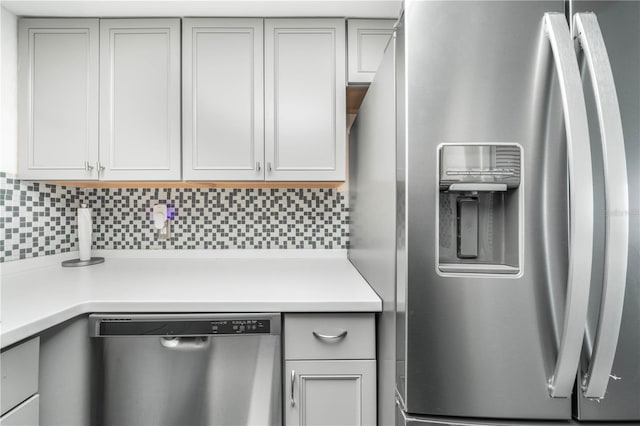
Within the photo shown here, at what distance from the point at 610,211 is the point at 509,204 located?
0.19m

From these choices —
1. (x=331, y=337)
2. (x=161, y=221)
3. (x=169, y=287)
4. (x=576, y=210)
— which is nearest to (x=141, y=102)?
(x=161, y=221)

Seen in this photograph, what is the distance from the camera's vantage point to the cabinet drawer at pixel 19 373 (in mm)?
825

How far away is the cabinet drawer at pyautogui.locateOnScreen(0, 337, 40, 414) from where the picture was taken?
825mm

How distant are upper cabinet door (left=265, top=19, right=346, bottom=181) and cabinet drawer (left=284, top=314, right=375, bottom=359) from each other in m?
0.75

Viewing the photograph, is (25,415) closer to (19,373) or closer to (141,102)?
(19,373)

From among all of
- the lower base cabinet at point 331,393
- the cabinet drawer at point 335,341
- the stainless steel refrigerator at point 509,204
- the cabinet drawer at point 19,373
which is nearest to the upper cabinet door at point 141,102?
the cabinet drawer at point 19,373

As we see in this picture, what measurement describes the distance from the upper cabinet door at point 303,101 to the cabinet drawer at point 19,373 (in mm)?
1080

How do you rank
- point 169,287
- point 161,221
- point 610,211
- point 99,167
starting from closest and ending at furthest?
point 610,211
point 169,287
point 99,167
point 161,221

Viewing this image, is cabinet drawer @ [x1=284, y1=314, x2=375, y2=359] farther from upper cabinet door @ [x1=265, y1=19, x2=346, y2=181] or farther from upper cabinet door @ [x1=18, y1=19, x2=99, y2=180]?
upper cabinet door @ [x1=18, y1=19, x2=99, y2=180]

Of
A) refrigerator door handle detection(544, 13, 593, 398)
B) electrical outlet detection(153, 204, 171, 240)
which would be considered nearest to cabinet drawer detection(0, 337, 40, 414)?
electrical outlet detection(153, 204, 171, 240)

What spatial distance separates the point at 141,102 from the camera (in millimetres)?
1592

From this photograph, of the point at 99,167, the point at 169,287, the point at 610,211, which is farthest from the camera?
the point at 99,167

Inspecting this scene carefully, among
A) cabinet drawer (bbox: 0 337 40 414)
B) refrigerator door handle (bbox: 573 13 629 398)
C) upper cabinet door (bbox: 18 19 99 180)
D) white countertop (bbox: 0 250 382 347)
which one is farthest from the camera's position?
upper cabinet door (bbox: 18 19 99 180)

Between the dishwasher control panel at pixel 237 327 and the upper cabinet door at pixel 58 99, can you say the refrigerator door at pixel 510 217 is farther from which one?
the upper cabinet door at pixel 58 99
